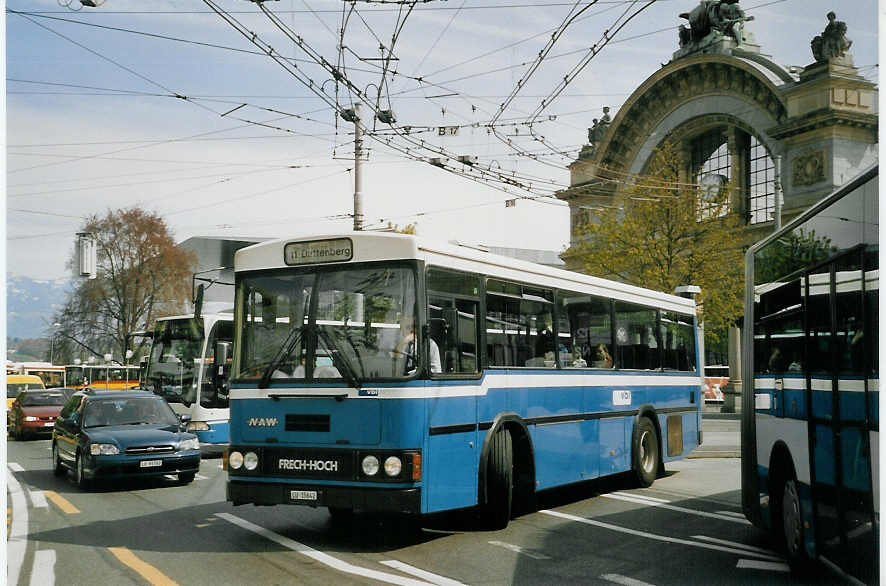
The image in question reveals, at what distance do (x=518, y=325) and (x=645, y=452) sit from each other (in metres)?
4.74

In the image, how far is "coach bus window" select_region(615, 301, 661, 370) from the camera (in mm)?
14109

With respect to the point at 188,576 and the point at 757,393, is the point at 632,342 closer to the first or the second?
the point at 757,393

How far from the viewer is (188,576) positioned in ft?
26.6

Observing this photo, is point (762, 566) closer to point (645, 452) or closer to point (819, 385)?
point (819, 385)

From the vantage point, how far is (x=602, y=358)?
13500 mm

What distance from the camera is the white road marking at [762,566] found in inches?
339

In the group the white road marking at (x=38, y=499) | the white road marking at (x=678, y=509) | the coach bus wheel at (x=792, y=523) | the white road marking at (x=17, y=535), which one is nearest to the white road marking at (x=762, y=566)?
the coach bus wheel at (x=792, y=523)

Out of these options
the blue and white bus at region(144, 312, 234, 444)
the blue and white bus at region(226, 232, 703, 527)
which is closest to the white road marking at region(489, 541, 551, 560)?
the blue and white bus at region(226, 232, 703, 527)

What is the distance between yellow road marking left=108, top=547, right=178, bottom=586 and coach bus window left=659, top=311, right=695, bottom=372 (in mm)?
9076

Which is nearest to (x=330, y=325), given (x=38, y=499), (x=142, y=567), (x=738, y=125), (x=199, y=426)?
(x=142, y=567)

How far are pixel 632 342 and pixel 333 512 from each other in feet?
16.9

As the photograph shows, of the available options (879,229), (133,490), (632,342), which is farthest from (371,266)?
(133,490)

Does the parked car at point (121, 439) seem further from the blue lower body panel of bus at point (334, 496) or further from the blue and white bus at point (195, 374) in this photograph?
the blue lower body panel of bus at point (334, 496)

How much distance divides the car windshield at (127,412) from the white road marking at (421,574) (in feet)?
28.4
